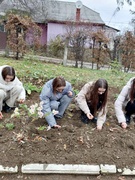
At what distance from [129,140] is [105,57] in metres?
7.96

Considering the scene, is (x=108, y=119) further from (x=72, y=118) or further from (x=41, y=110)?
(x=41, y=110)

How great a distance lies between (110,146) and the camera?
316 centimetres

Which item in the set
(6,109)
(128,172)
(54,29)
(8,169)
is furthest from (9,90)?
(54,29)

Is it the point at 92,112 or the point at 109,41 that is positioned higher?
the point at 109,41

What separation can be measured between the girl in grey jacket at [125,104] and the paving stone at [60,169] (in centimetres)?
98

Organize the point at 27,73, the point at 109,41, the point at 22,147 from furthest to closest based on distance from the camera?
the point at 109,41
the point at 27,73
the point at 22,147

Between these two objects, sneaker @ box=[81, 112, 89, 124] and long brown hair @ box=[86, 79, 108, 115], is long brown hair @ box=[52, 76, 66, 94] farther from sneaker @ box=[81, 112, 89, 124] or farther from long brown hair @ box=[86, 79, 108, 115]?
sneaker @ box=[81, 112, 89, 124]

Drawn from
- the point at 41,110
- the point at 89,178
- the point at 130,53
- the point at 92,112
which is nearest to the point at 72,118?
the point at 92,112

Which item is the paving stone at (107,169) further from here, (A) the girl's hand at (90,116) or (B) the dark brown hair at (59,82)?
(B) the dark brown hair at (59,82)

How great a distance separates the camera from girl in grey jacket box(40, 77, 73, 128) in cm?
331

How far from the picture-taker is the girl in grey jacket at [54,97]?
3.31 m

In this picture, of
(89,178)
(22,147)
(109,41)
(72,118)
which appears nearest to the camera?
(89,178)

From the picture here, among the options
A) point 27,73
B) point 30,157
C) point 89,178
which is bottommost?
point 89,178

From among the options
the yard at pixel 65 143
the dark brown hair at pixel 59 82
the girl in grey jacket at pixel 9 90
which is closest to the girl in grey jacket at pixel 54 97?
the dark brown hair at pixel 59 82
